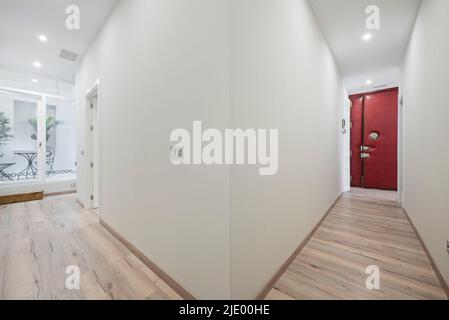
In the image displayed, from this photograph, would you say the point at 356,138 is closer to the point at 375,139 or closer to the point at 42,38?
the point at 375,139

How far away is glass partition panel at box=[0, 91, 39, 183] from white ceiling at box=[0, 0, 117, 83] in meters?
0.79

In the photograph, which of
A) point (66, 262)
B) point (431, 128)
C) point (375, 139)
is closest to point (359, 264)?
point (431, 128)

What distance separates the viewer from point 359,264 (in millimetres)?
1823

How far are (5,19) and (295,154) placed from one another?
440 centimetres

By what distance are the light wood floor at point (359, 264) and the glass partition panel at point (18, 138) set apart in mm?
6097

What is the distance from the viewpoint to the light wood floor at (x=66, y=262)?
1.44m

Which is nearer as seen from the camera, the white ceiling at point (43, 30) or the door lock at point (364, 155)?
the white ceiling at point (43, 30)

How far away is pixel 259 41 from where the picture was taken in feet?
4.38

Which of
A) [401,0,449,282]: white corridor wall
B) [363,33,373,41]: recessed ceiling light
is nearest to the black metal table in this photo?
[401,0,449,282]: white corridor wall

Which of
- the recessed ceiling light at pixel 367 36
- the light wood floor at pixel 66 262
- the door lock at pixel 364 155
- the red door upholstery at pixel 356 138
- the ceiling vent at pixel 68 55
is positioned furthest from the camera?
the red door upholstery at pixel 356 138

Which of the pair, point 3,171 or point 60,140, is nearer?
point 3,171

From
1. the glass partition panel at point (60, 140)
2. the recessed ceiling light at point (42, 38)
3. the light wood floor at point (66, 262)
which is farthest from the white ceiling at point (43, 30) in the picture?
the light wood floor at point (66, 262)

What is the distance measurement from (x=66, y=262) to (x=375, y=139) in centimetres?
700

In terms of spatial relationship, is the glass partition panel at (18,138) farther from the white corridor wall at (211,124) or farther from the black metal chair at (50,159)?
the white corridor wall at (211,124)
